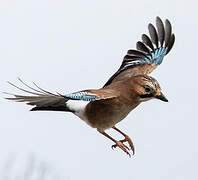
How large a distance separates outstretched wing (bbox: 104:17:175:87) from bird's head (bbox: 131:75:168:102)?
0.54 m

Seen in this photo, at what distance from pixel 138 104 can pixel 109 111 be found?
4.9 inches

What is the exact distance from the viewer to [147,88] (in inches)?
71.3

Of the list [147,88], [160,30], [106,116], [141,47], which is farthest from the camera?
[141,47]

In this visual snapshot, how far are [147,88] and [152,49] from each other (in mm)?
825

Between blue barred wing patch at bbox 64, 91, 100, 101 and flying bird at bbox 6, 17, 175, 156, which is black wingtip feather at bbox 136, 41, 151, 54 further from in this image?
blue barred wing patch at bbox 64, 91, 100, 101

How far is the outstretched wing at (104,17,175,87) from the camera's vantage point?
2.47m

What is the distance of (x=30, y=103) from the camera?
1803 mm

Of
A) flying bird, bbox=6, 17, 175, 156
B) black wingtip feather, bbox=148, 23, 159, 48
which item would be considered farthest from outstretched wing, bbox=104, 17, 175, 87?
flying bird, bbox=6, 17, 175, 156

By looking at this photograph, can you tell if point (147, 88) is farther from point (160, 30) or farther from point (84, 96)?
point (160, 30)

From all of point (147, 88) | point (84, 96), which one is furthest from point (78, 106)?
Answer: point (147, 88)

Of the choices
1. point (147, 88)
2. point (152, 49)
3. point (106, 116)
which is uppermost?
point (152, 49)

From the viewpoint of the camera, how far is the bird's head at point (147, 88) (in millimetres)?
1779

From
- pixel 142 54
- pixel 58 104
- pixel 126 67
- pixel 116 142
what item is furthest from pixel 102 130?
pixel 142 54

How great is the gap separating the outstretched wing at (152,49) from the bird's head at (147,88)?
54 centimetres
